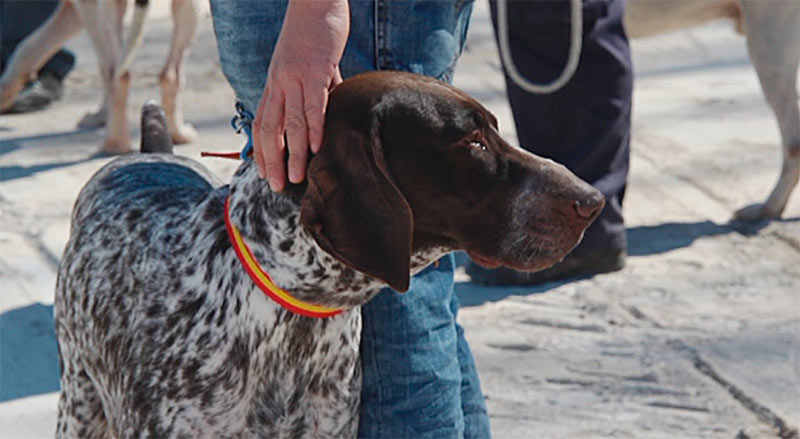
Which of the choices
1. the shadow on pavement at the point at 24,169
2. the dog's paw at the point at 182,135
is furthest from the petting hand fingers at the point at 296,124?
the dog's paw at the point at 182,135

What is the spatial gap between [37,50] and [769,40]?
341 centimetres

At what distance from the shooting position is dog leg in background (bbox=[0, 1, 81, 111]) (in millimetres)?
6340

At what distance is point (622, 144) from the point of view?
483 centimetres

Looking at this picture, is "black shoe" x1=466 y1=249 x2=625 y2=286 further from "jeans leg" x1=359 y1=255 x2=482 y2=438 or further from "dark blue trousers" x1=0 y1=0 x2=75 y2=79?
"dark blue trousers" x1=0 y1=0 x2=75 y2=79

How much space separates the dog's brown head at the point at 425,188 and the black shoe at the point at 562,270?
2.19 m

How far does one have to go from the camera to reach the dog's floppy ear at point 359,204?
2230 mm

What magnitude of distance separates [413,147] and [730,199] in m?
3.44

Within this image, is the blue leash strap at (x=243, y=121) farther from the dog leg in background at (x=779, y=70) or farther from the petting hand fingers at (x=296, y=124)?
the dog leg in background at (x=779, y=70)

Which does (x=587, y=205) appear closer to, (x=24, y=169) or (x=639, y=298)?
(x=639, y=298)

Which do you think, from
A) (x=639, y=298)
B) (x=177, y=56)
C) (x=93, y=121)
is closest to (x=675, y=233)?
(x=639, y=298)

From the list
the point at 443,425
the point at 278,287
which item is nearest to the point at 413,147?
the point at 278,287

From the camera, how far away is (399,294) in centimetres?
279

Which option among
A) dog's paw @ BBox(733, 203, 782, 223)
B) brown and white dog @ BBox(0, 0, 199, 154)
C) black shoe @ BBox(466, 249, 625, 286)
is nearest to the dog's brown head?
black shoe @ BBox(466, 249, 625, 286)

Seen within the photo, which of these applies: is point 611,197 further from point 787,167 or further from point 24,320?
point 24,320
